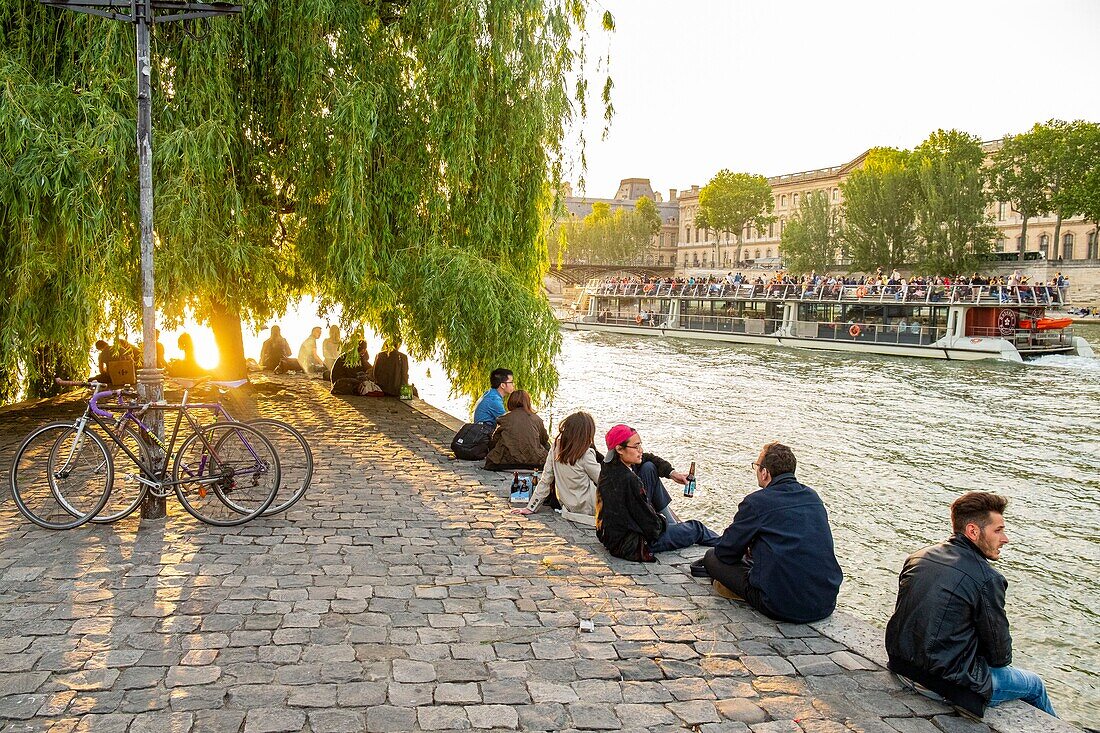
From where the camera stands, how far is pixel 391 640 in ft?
17.1

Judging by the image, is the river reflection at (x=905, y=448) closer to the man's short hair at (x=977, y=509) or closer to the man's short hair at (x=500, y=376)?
the man's short hair at (x=500, y=376)

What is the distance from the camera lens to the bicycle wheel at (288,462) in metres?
7.61

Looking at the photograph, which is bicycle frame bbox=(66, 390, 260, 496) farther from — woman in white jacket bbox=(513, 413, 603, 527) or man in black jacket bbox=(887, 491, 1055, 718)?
man in black jacket bbox=(887, 491, 1055, 718)

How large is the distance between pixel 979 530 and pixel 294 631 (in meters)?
3.95

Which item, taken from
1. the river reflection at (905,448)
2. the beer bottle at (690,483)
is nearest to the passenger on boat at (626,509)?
the beer bottle at (690,483)

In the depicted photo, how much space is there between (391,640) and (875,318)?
46080 millimetres

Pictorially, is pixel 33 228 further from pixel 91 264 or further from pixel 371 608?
pixel 371 608

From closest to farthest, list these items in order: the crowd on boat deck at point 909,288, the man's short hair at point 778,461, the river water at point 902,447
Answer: the man's short hair at point 778,461
the river water at point 902,447
the crowd on boat deck at point 909,288

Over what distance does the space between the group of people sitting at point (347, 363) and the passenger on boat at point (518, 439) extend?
3.60m

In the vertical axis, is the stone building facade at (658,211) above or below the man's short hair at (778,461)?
above

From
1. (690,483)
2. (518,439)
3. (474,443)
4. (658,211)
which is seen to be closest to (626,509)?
(690,483)

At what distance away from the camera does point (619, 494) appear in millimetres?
6988

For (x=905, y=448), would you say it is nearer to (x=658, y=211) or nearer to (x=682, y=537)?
(x=682, y=537)

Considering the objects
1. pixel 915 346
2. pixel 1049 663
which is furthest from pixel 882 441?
pixel 915 346
